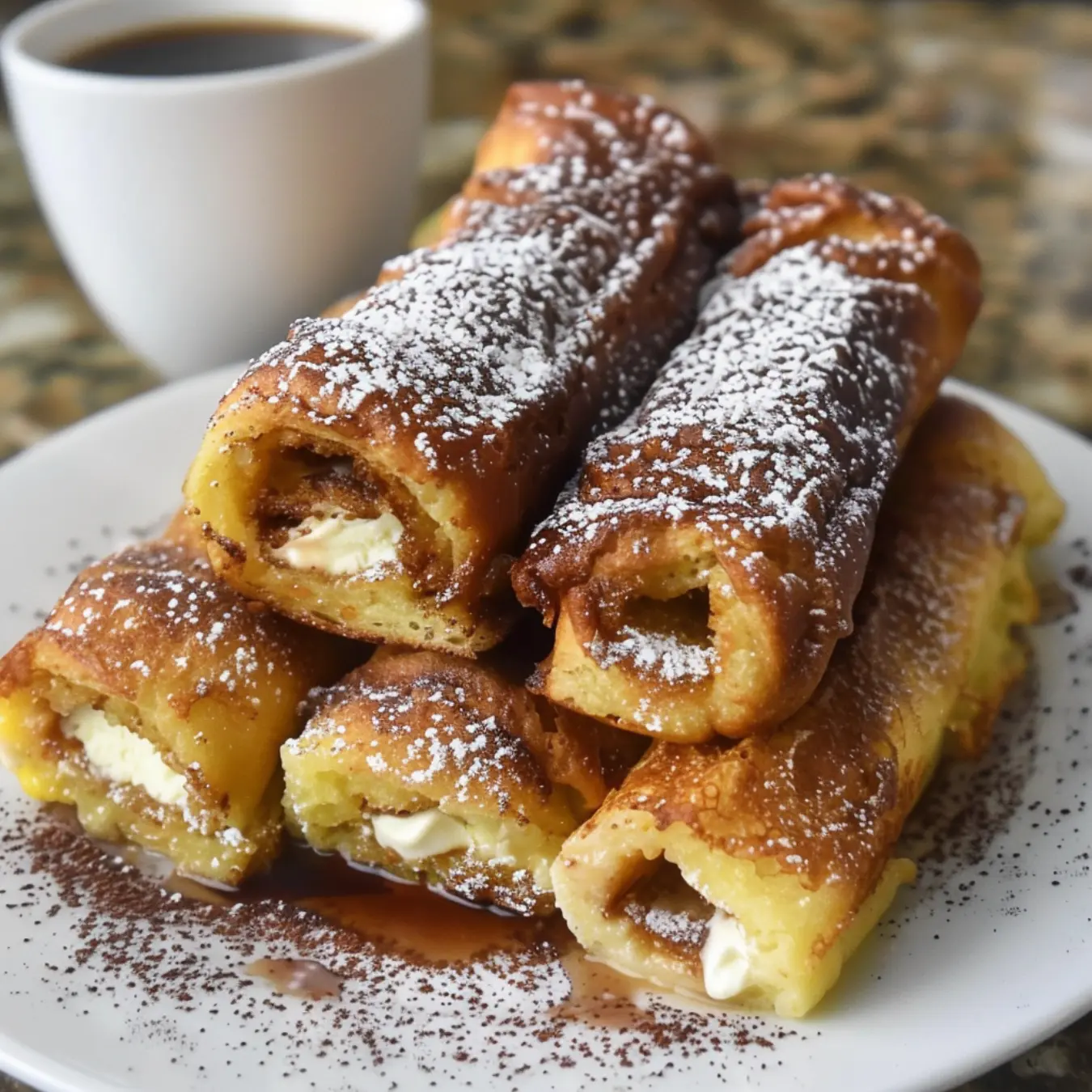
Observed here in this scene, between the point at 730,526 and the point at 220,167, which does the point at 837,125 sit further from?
the point at 730,526

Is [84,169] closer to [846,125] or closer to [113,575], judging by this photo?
[113,575]

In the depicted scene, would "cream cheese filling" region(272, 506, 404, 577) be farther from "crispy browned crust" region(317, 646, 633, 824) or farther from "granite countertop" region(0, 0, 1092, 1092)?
"granite countertop" region(0, 0, 1092, 1092)

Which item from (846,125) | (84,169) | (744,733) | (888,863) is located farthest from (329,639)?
(846,125)

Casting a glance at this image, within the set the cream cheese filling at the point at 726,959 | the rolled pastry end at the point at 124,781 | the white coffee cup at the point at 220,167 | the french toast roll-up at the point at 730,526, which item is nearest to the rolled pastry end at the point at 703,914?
the cream cheese filling at the point at 726,959

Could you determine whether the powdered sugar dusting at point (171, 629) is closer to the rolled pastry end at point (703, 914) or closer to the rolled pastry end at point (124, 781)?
the rolled pastry end at point (124, 781)

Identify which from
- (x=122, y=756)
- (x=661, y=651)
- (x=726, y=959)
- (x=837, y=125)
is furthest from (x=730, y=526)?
(x=837, y=125)

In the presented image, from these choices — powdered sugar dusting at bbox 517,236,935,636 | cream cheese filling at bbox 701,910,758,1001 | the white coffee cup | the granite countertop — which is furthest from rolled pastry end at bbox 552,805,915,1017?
the granite countertop
